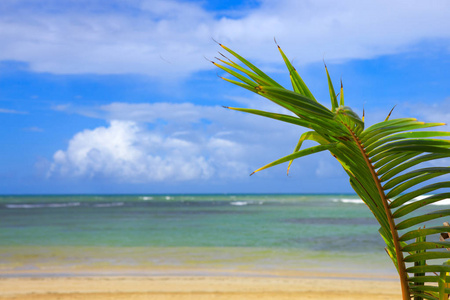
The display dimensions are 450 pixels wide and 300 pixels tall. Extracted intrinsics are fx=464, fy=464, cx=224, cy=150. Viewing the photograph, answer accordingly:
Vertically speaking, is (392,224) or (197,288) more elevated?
(392,224)

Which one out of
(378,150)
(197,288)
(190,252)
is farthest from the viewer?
(190,252)

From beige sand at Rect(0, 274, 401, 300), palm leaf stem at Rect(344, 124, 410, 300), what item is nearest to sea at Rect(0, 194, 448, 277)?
beige sand at Rect(0, 274, 401, 300)

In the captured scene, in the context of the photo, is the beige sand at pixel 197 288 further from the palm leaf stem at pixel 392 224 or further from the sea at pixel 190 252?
the palm leaf stem at pixel 392 224

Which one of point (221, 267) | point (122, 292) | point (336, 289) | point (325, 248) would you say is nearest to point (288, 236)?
point (325, 248)

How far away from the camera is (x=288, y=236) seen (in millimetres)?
16109

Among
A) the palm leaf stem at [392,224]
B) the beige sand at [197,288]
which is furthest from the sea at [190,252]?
the palm leaf stem at [392,224]

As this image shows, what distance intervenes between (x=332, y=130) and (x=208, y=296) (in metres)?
6.22

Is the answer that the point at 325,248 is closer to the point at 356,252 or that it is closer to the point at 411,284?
the point at 356,252

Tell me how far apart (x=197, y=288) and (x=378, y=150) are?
6.75m

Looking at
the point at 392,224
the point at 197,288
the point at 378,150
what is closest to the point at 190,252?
the point at 197,288

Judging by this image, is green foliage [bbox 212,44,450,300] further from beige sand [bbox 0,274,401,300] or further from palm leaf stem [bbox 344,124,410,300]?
beige sand [bbox 0,274,401,300]

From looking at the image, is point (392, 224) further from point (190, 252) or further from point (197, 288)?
point (190, 252)

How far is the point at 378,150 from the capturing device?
4.70 ft

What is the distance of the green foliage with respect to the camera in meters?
1.29
